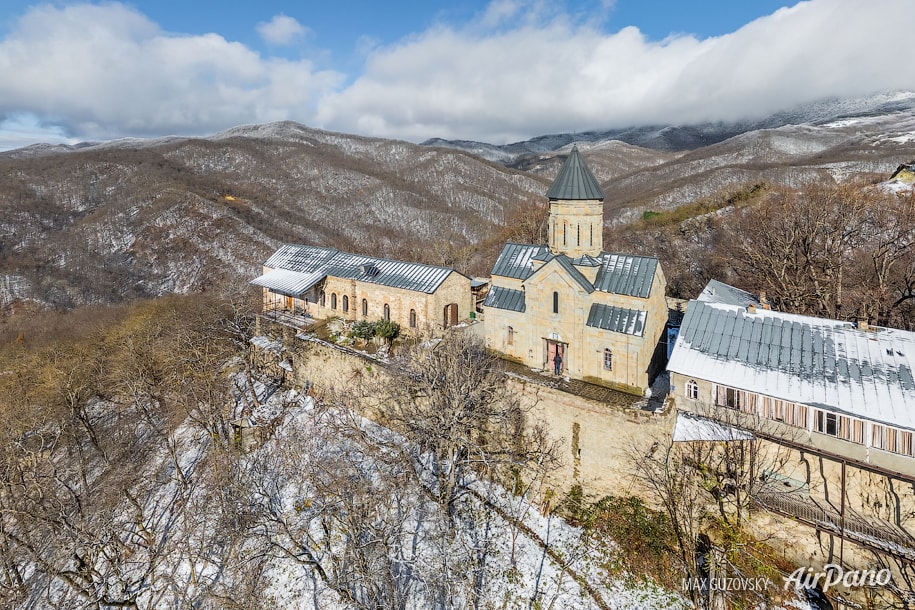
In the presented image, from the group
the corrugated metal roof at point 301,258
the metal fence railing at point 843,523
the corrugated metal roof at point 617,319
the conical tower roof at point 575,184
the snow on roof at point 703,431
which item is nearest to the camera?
the metal fence railing at point 843,523

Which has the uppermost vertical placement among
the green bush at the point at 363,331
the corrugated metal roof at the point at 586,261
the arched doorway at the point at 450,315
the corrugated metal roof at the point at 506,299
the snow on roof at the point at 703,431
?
the corrugated metal roof at the point at 586,261

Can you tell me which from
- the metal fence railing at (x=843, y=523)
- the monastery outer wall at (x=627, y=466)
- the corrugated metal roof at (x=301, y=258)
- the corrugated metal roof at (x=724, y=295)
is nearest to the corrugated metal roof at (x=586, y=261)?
the corrugated metal roof at (x=724, y=295)

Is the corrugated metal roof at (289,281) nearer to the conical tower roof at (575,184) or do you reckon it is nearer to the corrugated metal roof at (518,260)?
the corrugated metal roof at (518,260)

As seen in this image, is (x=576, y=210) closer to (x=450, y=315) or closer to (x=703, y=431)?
(x=450, y=315)

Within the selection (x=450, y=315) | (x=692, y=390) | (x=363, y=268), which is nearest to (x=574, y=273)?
(x=692, y=390)

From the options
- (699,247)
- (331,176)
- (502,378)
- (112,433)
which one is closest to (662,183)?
(699,247)

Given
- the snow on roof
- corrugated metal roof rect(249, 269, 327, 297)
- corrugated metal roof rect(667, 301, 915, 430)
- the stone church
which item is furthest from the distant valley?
the snow on roof

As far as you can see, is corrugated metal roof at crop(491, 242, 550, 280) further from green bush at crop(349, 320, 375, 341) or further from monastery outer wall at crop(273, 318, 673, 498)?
green bush at crop(349, 320, 375, 341)
